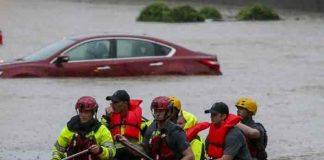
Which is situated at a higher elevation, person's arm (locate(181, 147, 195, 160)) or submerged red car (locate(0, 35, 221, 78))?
person's arm (locate(181, 147, 195, 160))

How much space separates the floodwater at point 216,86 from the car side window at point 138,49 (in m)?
0.59

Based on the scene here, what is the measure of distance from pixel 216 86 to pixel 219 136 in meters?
11.9

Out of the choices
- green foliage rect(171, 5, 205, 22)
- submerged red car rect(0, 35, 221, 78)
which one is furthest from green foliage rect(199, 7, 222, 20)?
submerged red car rect(0, 35, 221, 78)

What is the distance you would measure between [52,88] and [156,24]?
83.5 ft

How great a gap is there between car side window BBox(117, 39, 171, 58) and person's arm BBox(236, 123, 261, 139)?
1158 cm

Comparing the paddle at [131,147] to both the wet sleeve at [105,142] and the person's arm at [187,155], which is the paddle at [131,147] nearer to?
the wet sleeve at [105,142]

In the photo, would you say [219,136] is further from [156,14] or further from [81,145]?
[156,14]

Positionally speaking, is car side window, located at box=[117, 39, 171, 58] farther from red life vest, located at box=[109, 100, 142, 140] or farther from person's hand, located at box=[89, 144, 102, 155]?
person's hand, located at box=[89, 144, 102, 155]

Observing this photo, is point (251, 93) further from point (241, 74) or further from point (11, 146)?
point (11, 146)

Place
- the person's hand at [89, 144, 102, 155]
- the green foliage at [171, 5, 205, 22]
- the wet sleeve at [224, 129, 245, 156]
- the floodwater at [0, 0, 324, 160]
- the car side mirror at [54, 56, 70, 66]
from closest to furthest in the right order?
the person's hand at [89, 144, 102, 155] → the wet sleeve at [224, 129, 245, 156] → the floodwater at [0, 0, 324, 160] → the car side mirror at [54, 56, 70, 66] → the green foliage at [171, 5, 205, 22]

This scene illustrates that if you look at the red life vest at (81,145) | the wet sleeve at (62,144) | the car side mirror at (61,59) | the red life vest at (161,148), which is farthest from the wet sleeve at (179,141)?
the car side mirror at (61,59)

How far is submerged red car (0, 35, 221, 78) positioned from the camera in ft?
67.3

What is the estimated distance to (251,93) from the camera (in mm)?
20438

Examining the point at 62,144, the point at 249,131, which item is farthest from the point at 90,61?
the point at 62,144
